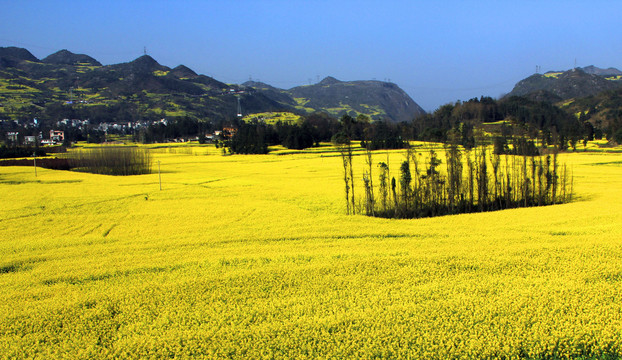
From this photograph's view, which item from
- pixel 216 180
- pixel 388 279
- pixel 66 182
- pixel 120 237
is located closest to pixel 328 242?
pixel 388 279

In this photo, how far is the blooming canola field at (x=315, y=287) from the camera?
966 centimetres

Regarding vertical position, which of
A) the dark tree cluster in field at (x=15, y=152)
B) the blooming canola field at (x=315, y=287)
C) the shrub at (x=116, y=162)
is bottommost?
the blooming canola field at (x=315, y=287)

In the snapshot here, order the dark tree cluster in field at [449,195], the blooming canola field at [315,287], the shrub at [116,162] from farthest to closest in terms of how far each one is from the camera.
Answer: the shrub at [116,162]
the dark tree cluster in field at [449,195]
the blooming canola field at [315,287]

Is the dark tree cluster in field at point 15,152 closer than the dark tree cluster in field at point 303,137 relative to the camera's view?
Yes

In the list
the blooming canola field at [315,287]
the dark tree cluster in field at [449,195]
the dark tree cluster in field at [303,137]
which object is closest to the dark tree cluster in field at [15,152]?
the dark tree cluster in field at [303,137]

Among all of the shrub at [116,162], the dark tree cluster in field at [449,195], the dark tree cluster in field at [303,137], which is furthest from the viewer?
the dark tree cluster in field at [303,137]

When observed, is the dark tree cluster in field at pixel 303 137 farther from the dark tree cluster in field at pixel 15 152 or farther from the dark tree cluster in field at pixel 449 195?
the dark tree cluster in field at pixel 449 195

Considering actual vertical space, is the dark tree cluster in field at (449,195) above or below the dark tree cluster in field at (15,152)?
below

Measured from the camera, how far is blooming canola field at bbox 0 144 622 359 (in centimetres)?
966

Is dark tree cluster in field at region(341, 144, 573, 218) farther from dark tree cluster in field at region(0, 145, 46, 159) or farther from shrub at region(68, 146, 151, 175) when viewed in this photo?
dark tree cluster in field at region(0, 145, 46, 159)

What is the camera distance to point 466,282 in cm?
1285

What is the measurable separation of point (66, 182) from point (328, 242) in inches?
1620

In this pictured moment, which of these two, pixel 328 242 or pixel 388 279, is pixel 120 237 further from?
pixel 388 279

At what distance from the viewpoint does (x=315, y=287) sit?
12836 millimetres
